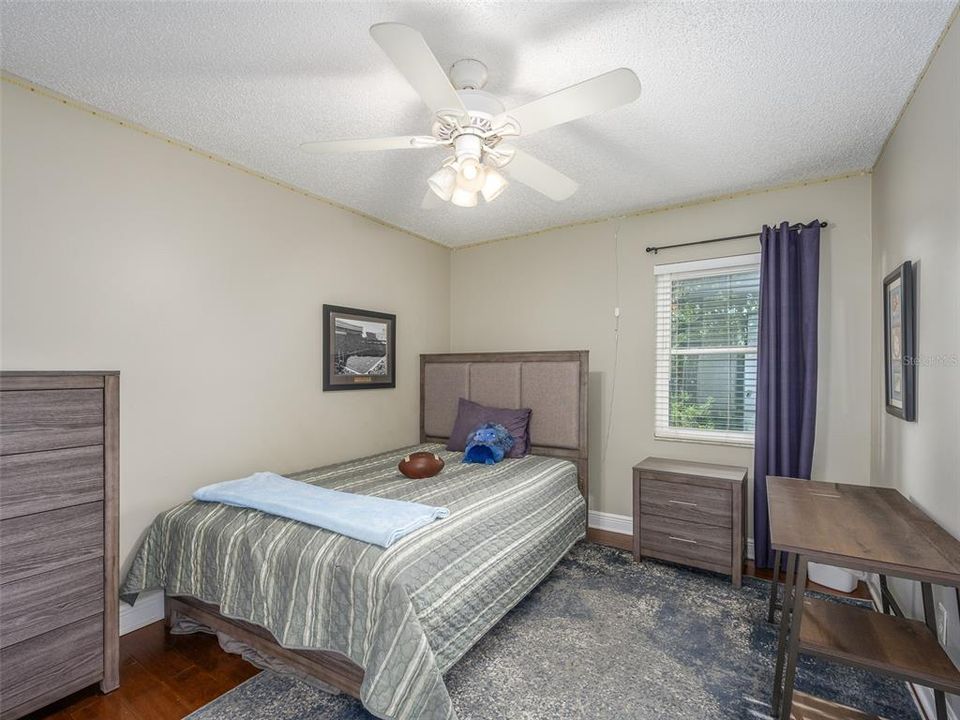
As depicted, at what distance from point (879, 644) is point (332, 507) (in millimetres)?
2082

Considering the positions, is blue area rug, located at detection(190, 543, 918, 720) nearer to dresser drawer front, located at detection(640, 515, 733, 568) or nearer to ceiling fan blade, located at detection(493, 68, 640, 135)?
dresser drawer front, located at detection(640, 515, 733, 568)

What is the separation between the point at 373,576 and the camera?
1.70 meters

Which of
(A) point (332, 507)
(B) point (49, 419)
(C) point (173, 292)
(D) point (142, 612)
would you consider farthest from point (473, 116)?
(D) point (142, 612)

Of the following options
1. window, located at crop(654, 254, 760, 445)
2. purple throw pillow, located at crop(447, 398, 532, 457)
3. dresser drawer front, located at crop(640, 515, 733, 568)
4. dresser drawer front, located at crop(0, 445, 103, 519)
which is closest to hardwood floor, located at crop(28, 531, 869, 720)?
dresser drawer front, located at crop(0, 445, 103, 519)

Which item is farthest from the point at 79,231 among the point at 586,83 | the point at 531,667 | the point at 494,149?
the point at 531,667

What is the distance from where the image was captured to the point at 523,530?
2562 millimetres

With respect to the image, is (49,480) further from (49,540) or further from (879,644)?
(879,644)

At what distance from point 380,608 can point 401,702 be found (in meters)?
0.29

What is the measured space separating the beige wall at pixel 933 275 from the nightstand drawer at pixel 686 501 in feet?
2.73

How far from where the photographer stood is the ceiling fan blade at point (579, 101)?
150 cm

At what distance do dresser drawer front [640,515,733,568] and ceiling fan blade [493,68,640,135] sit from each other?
2523 mm

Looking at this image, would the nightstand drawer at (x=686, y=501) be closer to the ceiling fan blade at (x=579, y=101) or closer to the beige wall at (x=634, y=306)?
the beige wall at (x=634, y=306)

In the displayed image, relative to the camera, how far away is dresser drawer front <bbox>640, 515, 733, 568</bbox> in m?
2.96

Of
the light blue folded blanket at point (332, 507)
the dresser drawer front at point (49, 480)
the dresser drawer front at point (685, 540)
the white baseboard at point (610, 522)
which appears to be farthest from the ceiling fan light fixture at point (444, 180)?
the white baseboard at point (610, 522)
